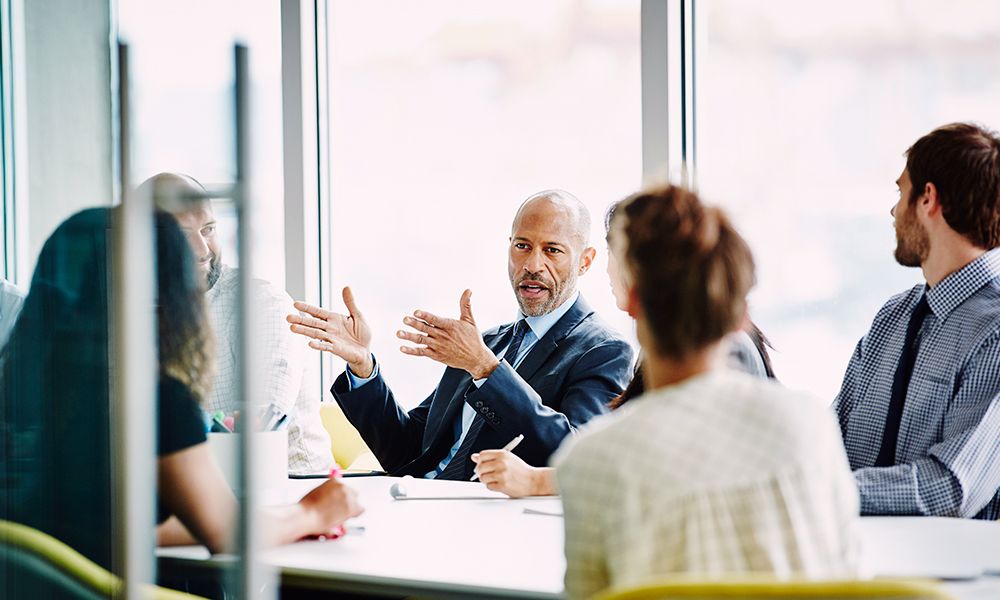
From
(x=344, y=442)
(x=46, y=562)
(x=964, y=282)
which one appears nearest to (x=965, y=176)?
(x=964, y=282)

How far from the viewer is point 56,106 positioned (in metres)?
1.46

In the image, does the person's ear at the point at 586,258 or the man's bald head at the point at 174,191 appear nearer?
the man's bald head at the point at 174,191

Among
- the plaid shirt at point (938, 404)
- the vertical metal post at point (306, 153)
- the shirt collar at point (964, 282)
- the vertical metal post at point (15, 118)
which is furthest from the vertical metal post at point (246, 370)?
the vertical metal post at point (306, 153)

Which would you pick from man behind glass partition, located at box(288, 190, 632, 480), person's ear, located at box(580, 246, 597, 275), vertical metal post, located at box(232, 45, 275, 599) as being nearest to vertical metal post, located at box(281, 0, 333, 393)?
man behind glass partition, located at box(288, 190, 632, 480)

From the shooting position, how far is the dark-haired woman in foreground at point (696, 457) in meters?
1.18

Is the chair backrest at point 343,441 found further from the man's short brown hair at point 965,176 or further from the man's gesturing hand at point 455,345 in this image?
the man's short brown hair at point 965,176

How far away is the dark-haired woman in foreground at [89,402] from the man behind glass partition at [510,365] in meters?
1.31

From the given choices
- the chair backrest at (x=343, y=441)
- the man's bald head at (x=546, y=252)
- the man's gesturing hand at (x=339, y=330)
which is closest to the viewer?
the man's gesturing hand at (x=339, y=330)

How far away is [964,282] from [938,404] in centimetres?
29

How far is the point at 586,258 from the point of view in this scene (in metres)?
3.45

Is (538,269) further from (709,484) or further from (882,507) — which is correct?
(709,484)

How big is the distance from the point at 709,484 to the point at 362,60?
3.97 meters

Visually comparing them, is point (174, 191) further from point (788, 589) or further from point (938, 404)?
point (938, 404)

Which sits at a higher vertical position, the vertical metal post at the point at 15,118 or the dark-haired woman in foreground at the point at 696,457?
the vertical metal post at the point at 15,118
